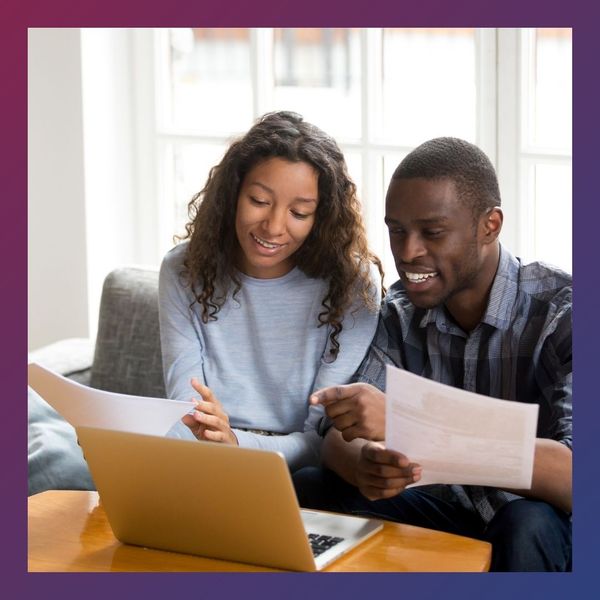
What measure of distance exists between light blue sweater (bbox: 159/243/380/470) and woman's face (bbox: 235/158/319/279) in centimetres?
10

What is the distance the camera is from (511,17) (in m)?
1.22

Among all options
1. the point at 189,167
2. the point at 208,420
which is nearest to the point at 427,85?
the point at 189,167

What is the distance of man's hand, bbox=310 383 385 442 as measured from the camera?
158cm

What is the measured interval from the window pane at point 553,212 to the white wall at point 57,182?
1222mm

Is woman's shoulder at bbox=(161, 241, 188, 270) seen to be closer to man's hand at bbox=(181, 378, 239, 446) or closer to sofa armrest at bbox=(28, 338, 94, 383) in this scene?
man's hand at bbox=(181, 378, 239, 446)

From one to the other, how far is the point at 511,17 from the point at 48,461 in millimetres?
1412

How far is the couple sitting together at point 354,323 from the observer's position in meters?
1.61

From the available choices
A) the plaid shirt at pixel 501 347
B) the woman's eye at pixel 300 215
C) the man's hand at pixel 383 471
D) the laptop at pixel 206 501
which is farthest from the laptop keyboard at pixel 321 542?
the woman's eye at pixel 300 215

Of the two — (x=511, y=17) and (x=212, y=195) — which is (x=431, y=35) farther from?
(x=511, y=17)

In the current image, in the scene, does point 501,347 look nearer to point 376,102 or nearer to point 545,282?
point 545,282

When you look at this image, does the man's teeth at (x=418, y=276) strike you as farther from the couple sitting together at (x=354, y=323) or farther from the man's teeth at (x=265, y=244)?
the man's teeth at (x=265, y=244)

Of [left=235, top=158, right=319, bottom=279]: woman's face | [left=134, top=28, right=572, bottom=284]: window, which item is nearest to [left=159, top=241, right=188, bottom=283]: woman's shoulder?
[left=235, top=158, right=319, bottom=279]: woman's face

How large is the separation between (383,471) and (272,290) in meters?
0.61

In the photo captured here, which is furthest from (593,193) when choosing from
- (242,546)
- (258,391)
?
(258,391)
